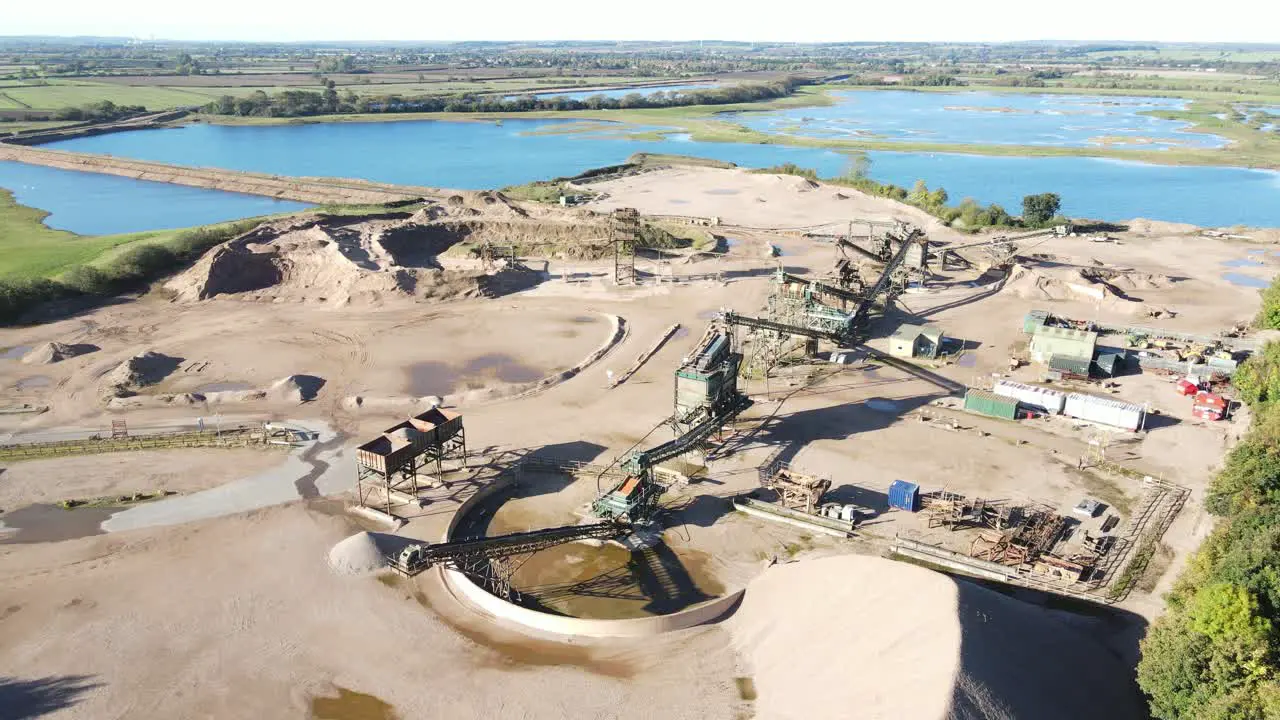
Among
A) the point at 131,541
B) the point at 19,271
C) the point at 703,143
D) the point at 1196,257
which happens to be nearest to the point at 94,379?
the point at 131,541

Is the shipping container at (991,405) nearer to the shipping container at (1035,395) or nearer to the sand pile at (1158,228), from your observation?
the shipping container at (1035,395)

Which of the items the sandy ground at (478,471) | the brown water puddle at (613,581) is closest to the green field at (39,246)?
the sandy ground at (478,471)

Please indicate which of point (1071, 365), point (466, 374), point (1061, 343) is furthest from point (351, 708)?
point (1061, 343)

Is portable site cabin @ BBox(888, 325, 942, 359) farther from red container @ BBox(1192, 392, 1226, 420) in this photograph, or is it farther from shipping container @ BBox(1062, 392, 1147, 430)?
red container @ BBox(1192, 392, 1226, 420)

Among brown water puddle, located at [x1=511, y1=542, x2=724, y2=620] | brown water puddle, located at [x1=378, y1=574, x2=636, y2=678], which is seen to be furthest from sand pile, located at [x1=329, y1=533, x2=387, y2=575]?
brown water puddle, located at [x1=511, y1=542, x2=724, y2=620]

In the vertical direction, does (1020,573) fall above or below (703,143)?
below

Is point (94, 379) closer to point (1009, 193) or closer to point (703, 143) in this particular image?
point (1009, 193)
